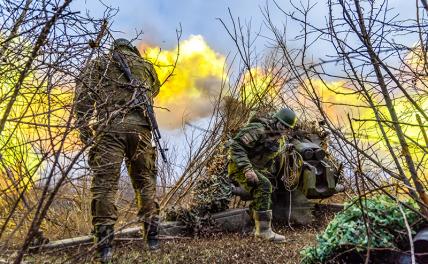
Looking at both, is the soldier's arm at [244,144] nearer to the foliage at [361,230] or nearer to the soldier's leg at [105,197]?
the soldier's leg at [105,197]

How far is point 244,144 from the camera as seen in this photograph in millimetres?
6902

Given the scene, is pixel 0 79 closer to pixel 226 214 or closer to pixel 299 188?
pixel 226 214

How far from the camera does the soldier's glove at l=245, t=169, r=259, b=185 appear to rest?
6574mm

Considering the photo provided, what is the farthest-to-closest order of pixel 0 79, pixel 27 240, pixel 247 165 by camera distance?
pixel 247 165 → pixel 0 79 → pixel 27 240

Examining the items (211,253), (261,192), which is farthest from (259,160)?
(211,253)

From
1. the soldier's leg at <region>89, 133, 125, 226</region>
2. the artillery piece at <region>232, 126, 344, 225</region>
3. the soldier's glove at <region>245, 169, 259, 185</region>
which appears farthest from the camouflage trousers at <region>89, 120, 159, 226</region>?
the artillery piece at <region>232, 126, 344, 225</region>

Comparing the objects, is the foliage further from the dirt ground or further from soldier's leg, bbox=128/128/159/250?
soldier's leg, bbox=128/128/159/250

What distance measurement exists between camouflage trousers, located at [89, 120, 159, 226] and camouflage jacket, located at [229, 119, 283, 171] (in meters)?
1.87

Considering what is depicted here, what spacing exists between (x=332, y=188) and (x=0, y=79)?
246 inches

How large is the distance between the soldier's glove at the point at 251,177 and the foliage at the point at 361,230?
2.45 m

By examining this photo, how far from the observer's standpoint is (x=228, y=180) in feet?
25.6

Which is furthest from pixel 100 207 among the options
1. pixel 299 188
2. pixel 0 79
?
pixel 299 188

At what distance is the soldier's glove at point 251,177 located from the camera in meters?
6.57

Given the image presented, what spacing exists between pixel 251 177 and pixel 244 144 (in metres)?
0.53
